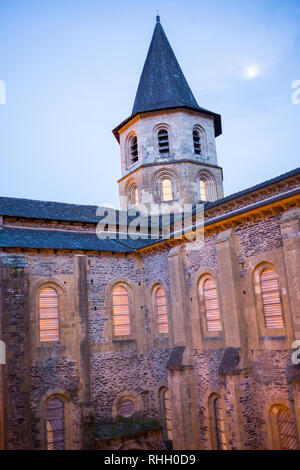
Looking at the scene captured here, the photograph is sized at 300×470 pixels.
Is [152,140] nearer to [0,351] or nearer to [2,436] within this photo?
[0,351]

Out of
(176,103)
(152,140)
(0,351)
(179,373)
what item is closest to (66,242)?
(0,351)

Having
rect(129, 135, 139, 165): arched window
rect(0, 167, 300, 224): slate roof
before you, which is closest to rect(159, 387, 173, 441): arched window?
rect(0, 167, 300, 224): slate roof

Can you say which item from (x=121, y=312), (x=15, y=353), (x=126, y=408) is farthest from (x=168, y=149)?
(x=15, y=353)

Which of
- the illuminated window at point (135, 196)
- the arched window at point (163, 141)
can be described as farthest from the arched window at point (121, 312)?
the arched window at point (163, 141)

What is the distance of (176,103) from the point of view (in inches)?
990

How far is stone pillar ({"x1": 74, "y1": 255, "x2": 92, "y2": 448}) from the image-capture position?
15.8 meters

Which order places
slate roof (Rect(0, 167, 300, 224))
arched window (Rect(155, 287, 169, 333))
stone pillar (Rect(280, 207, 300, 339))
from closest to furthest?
stone pillar (Rect(280, 207, 300, 339))
arched window (Rect(155, 287, 169, 333))
slate roof (Rect(0, 167, 300, 224))

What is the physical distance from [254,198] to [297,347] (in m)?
5.97

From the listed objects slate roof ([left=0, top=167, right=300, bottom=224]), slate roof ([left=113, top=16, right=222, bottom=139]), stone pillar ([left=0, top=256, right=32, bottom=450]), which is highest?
slate roof ([left=113, top=16, right=222, bottom=139])

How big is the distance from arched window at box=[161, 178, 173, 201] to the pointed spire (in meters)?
4.70

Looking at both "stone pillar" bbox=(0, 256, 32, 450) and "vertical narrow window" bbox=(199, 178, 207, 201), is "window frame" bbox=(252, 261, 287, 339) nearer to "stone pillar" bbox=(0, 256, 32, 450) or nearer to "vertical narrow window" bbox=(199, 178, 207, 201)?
"stone pillar" bbox=(0, 256, 32, 450)

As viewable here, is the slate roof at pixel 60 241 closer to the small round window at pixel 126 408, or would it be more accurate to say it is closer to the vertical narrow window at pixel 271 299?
the small round window at pixel 126 408

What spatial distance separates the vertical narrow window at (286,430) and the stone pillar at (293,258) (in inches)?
102
